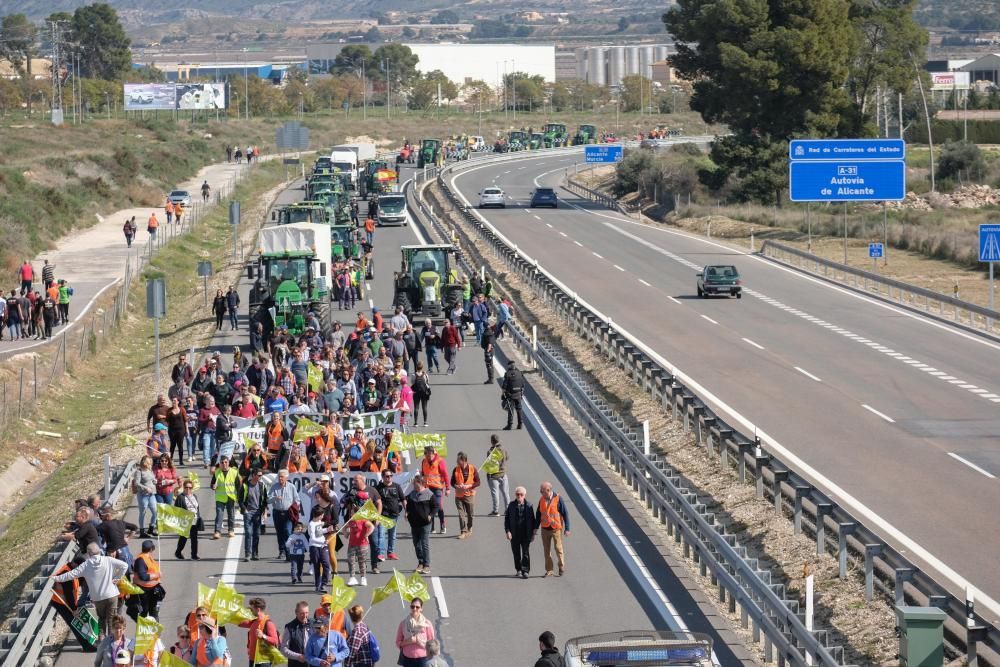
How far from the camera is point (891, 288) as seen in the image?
5228 cm

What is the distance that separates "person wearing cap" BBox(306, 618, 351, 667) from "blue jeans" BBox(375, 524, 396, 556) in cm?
560

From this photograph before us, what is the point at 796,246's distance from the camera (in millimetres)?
68500

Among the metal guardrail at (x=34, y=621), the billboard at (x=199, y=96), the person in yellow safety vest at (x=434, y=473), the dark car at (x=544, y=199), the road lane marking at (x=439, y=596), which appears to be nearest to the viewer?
the metal guardrail at (x=34, y=621)

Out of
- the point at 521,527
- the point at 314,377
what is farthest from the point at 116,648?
the point at 314,377

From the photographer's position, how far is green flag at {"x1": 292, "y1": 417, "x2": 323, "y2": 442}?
22.6m

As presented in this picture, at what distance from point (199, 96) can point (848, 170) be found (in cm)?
11536

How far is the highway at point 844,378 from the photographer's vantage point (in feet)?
72.4

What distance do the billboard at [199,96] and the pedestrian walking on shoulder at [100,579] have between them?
149778 mm

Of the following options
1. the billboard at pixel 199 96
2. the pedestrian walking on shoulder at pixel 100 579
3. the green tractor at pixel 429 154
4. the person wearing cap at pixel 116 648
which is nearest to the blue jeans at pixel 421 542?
the pedestrian walking on shoulder at pixel 100 579

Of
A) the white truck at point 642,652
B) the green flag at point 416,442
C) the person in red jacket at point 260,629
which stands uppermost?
the white truck at point 642,652

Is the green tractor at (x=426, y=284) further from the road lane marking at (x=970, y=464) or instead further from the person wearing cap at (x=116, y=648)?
the person wearing cap at (x=116, y=648)

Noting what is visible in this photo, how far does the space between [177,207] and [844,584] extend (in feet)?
207

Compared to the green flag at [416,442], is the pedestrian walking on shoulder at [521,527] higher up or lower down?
lower down

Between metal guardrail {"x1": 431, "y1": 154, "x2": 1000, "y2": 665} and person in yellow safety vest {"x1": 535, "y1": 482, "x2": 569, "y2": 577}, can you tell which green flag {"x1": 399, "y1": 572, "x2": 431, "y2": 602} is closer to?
metal guardrail {"x1": 431, "y1": 154, "x2": 1000, "y2": 665}
